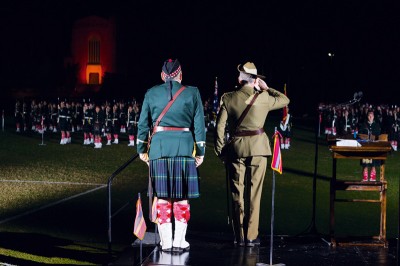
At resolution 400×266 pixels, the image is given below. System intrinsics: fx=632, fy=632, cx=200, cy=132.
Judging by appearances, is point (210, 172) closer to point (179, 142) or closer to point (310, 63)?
point (179, 142)

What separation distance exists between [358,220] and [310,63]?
231 ft

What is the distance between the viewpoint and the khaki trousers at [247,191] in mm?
7773

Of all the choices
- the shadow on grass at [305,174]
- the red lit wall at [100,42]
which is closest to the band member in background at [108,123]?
the shadow on grass at [305,174]

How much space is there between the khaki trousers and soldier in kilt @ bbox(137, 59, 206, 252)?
2.43 feet

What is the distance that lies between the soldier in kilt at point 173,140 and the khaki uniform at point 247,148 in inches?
24.1

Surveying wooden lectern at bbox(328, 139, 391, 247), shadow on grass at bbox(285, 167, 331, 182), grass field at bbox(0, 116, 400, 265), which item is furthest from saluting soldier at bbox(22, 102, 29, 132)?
wooden lectern at bbox(328, 139, 391, 247)

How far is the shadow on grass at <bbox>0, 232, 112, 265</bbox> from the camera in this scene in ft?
28.8

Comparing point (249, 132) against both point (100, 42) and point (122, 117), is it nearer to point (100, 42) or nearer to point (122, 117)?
point (122, 117)

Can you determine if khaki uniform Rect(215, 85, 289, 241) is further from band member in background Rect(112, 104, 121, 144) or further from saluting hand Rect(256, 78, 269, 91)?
band member in background Rect(112, 104, 121, 144)

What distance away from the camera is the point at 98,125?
2861 cm

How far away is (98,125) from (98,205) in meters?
15.2

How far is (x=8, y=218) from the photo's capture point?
11898 millimetres

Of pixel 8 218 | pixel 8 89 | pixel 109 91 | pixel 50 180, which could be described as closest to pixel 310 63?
pixel 109 91

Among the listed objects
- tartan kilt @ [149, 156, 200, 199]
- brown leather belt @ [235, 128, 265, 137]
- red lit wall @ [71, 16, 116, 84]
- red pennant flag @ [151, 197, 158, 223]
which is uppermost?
red lit wall @ [71, 16, 116, 84]
